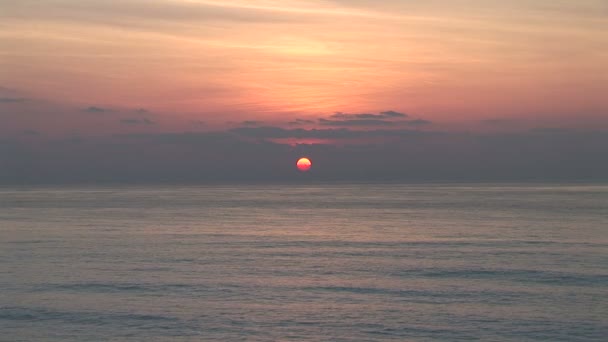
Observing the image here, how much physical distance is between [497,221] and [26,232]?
56569 millimetres

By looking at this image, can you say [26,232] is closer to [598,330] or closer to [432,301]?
[432,301]

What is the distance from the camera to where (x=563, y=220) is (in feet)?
290

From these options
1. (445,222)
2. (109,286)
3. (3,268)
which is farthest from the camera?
(445,222)

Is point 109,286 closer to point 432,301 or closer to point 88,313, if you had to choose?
point 88,313

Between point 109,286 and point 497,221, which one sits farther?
point 497,221

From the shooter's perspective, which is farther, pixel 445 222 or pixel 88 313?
pixel 445 222

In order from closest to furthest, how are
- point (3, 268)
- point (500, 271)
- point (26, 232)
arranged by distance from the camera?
point (500, 271) < point (3, 268) < point (26, 232)

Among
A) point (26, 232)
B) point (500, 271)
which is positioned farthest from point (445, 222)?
point (26, 232)

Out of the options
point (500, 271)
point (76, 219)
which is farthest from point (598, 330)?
point (76, 219)

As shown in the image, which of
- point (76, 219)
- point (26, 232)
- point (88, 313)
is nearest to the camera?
point (88, 313)

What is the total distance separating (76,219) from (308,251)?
52.0 metres

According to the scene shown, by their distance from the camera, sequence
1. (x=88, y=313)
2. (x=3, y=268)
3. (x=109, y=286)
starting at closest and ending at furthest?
(x=88, y=313), (x=109, y=286), (x=3, y=268)

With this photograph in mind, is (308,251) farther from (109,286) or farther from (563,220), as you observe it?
(563,220)

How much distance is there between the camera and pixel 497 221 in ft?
287
